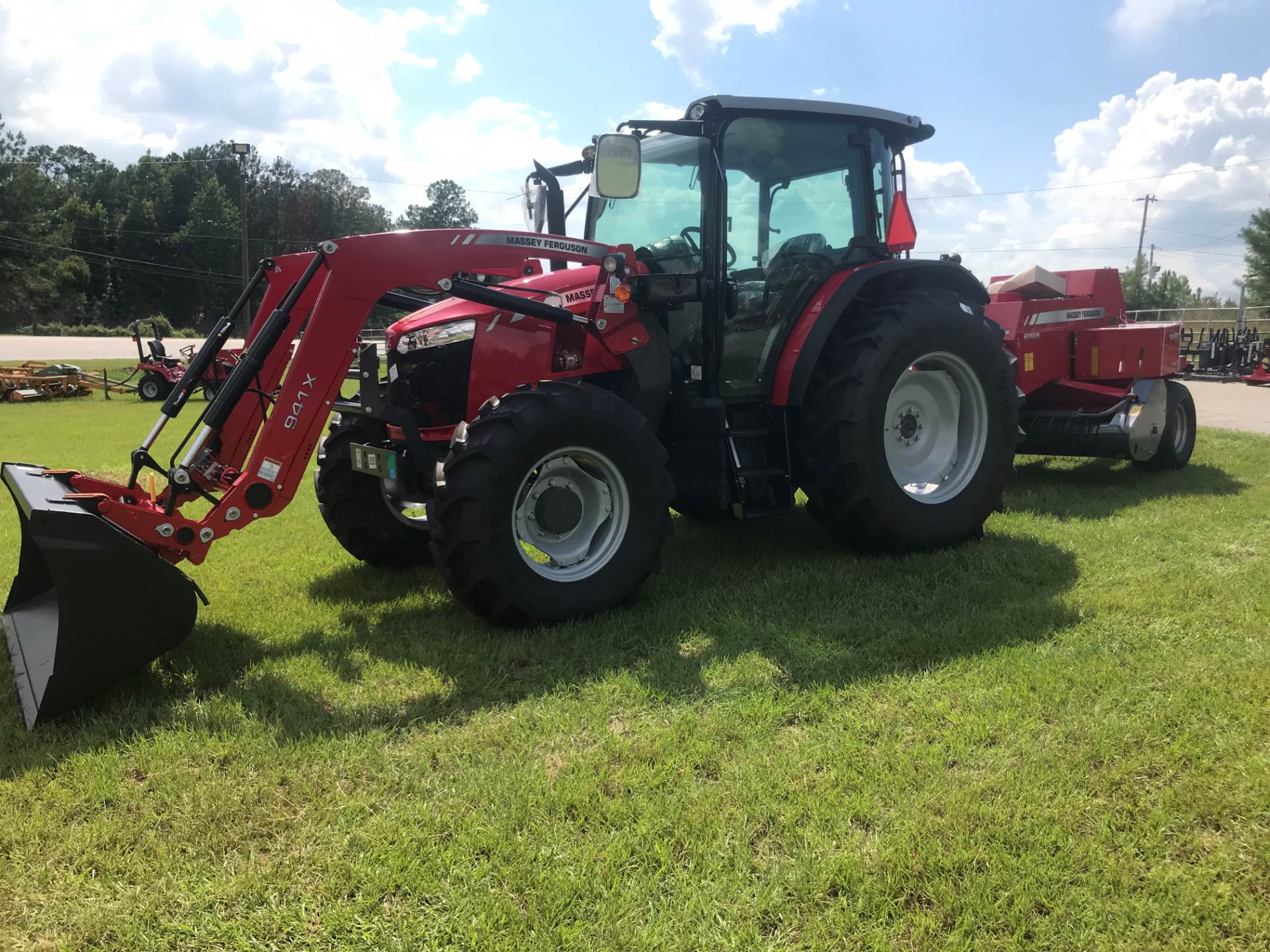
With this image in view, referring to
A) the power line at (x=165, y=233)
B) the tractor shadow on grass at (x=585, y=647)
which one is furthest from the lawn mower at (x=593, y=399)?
the power line at (x=165, y=233)

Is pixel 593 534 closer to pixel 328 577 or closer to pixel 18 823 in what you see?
pixel 328 577

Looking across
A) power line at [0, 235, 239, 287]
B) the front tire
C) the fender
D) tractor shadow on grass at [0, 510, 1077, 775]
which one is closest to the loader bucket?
tractor shadow on grass at [0, 510, 1077, 775]

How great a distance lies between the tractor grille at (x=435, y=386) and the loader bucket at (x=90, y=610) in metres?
1.46

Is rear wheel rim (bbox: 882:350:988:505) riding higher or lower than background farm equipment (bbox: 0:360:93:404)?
lower

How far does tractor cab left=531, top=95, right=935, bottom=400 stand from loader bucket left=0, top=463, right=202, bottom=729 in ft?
9.34

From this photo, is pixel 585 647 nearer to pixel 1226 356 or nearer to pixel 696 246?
pixel 696 246

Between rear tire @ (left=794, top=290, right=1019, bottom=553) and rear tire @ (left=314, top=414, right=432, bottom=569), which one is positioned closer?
rear tire @ (left=794, top=290, right=1019, bottom=553)

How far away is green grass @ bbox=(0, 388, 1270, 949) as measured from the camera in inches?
84.9

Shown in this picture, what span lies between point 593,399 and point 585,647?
3.74ft

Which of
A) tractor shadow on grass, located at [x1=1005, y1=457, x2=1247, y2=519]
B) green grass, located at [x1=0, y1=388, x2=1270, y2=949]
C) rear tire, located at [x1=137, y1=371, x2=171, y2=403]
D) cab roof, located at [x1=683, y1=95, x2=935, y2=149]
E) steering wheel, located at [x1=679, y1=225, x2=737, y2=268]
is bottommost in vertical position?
green grass, located at [x1=0, y1=388, x2=1270, y2=949]

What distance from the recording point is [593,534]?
14.1ft

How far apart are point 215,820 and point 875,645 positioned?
8.55 feet

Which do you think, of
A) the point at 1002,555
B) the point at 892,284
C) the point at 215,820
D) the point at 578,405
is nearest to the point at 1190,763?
the point at 1002,555

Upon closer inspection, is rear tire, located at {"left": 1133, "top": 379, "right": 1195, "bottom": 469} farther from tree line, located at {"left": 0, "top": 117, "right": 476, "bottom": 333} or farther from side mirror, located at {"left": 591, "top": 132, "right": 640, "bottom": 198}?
tree line, located at {"left": 0, "top": 117, "right": 476, "bottom": 333}
